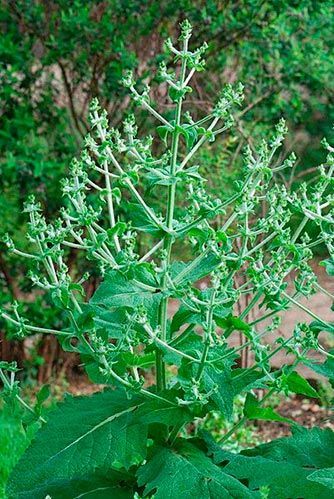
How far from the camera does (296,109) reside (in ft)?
23.4

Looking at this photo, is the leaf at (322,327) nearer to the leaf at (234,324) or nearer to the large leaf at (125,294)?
the leaf at (234,324)

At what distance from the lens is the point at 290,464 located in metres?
1.90

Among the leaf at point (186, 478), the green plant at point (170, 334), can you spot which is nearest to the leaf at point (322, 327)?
the green plant at point (170, 334)

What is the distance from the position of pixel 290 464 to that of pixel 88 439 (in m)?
0.40

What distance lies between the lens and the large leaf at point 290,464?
1822 mm

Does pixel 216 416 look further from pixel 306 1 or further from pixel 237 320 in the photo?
pixel 237 320

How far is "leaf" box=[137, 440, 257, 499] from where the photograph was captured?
1814 millimetres

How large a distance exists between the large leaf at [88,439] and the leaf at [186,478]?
4 centimetres

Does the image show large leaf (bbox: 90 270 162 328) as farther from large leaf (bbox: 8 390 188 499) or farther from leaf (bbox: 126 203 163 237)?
large leaf (bbox: 8 390 188 499)

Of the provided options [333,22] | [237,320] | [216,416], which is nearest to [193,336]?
[237,320]

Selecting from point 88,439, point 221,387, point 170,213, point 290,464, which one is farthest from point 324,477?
point 170,213

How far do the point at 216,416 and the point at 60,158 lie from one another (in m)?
2.10

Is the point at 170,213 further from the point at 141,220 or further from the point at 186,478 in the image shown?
the point at 186,478

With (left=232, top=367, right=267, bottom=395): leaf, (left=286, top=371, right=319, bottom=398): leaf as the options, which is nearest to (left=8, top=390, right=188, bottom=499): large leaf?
(left=232, top=367, right=267, bottom=395): leaf
